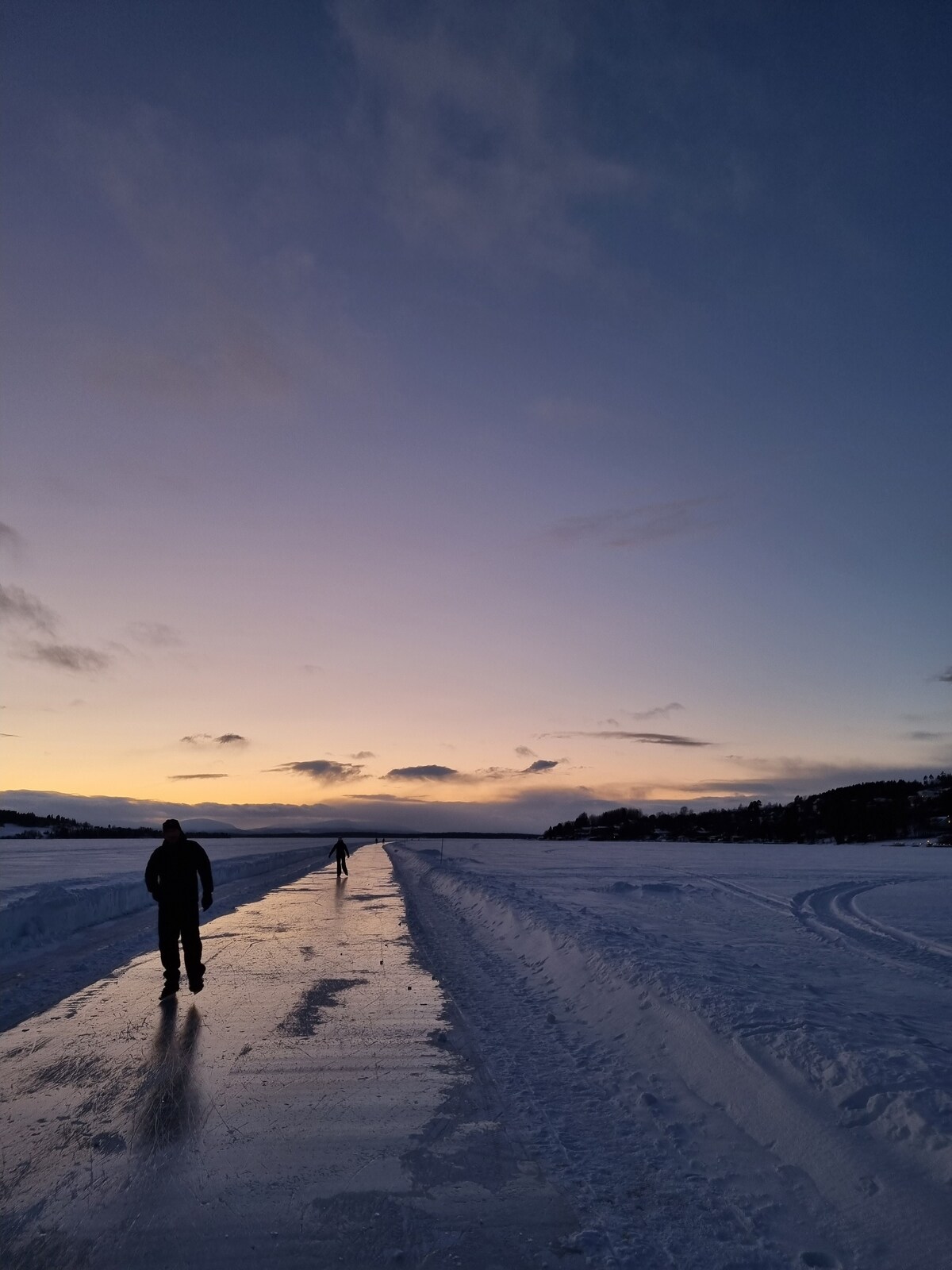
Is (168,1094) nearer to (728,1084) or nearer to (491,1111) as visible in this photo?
(491,1111)

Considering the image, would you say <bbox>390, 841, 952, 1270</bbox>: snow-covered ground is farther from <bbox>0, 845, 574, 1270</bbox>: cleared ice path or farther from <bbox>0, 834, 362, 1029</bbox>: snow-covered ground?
<bbox>0, 834, 362, 1029</bbox>: snow-covered ground

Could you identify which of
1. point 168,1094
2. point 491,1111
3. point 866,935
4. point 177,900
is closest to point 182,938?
point 177,900

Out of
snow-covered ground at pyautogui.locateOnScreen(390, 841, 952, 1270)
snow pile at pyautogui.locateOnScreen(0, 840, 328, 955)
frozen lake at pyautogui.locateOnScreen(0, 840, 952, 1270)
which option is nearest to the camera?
frozen lake at pyautogui.locateOnScreen(0, 840, 952, 1270)

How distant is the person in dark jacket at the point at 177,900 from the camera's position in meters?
9.19

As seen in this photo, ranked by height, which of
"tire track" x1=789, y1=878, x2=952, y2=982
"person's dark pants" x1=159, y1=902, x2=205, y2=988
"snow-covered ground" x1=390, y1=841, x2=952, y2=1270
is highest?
"person's dark pants" x1=159, y1=902, x2=205, y2=988

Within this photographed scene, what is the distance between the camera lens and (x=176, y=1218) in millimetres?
3814

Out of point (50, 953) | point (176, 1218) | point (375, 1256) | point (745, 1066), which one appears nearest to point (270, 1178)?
point (176, 1218)

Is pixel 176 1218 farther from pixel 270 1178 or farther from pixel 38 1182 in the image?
pixel 38 1182

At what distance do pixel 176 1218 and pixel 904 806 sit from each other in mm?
213263

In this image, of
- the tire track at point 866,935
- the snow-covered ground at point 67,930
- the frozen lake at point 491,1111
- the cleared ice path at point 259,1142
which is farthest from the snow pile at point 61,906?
the tire track at point 866,935

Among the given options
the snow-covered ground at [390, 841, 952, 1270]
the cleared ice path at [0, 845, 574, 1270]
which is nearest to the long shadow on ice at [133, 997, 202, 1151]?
the cleared ice path at [0, 845, 574, 1270]

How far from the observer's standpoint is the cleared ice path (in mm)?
3633

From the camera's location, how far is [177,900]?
9305mm

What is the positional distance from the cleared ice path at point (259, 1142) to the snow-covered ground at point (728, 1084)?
0.42 m
